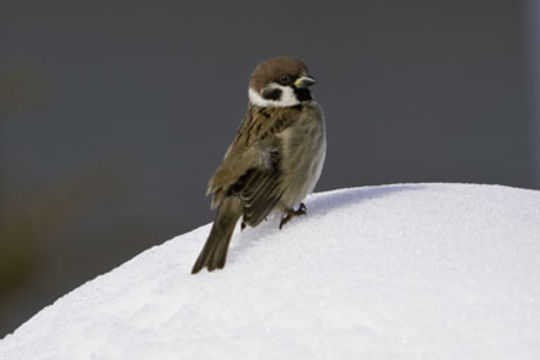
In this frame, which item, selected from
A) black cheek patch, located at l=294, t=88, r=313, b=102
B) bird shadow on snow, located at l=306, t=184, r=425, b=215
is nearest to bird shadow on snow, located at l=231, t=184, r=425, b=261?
bird shadow on snow, located at l=306, t=184, r=425, b=215

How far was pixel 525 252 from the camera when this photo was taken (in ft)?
8.33

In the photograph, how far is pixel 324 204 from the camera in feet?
10.6

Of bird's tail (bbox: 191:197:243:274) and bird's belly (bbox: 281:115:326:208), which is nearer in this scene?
bird's tail (bbox: 191:197:243:274)

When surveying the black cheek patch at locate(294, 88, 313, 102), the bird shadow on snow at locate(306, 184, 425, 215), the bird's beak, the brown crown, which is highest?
the brown crown

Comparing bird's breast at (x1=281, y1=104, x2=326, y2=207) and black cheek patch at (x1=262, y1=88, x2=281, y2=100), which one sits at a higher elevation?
black cheek patch at (x1=262, y1=88, x2=281, y2=100)

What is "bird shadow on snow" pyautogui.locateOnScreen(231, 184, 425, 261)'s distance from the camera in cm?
298

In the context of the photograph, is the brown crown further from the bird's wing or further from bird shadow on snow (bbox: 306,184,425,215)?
bird shadow on snow (bbox: 306,184,425,215)

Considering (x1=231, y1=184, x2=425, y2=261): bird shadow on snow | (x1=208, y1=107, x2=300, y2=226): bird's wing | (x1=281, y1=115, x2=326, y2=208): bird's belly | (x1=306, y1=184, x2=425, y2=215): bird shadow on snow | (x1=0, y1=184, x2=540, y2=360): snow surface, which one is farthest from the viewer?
(x1=281, y1=115, x2=326, y2=208): bird's belly

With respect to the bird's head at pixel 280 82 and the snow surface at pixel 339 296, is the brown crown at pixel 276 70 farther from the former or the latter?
the snow surface at pixel 339 296

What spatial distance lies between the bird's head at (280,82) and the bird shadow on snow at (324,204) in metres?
0.34

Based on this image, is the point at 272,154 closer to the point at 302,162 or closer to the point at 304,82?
the point at 302,162

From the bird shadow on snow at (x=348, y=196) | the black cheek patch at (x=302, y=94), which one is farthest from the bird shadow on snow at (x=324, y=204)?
the black cheek patch at (x=302, y=94)

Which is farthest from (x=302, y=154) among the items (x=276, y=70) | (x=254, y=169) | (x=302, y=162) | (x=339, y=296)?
(x=339, y=296)

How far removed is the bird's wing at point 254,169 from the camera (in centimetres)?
322
